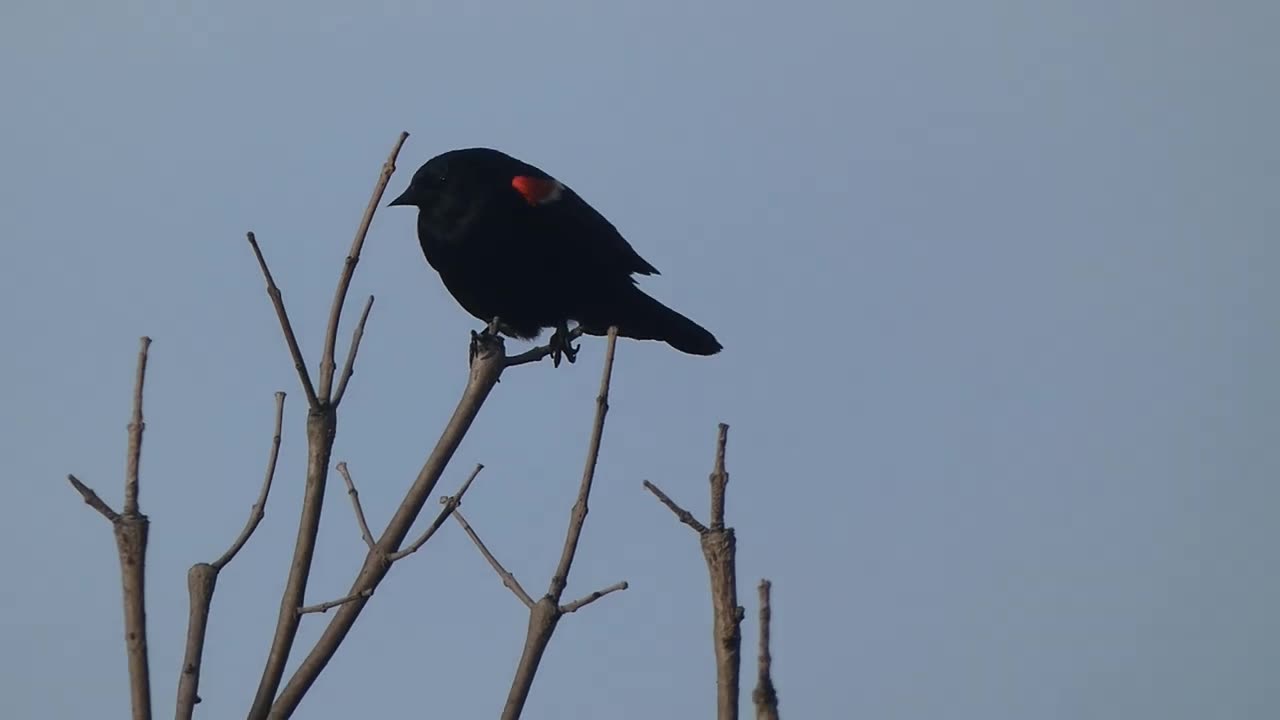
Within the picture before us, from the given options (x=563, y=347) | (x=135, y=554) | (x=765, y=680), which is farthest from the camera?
(x=563, y=347)

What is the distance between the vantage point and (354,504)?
8.64 feet

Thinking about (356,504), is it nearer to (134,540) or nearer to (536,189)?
(134,540)

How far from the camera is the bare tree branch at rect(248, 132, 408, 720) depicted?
2230 millimetres

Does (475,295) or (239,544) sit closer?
(239,544)

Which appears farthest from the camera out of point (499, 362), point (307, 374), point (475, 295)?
point (475, 295)

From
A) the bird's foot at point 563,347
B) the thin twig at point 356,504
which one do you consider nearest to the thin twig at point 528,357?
the thin twig at point 356,504

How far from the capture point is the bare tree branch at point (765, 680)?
189 centimetres

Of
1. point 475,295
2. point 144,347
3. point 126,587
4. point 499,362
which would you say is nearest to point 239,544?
point 126,587

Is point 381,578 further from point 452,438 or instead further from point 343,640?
point 452,438

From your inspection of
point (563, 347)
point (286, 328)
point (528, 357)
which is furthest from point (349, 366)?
point (563, 347)

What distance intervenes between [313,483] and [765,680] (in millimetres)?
836

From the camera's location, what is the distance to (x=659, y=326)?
6.94 meters

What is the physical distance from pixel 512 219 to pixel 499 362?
139 inches

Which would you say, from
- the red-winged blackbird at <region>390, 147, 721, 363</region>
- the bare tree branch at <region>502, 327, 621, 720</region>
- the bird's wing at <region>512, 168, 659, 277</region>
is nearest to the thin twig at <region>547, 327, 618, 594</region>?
the bare tree branch at <region>502, 327, 621, 720</region>
